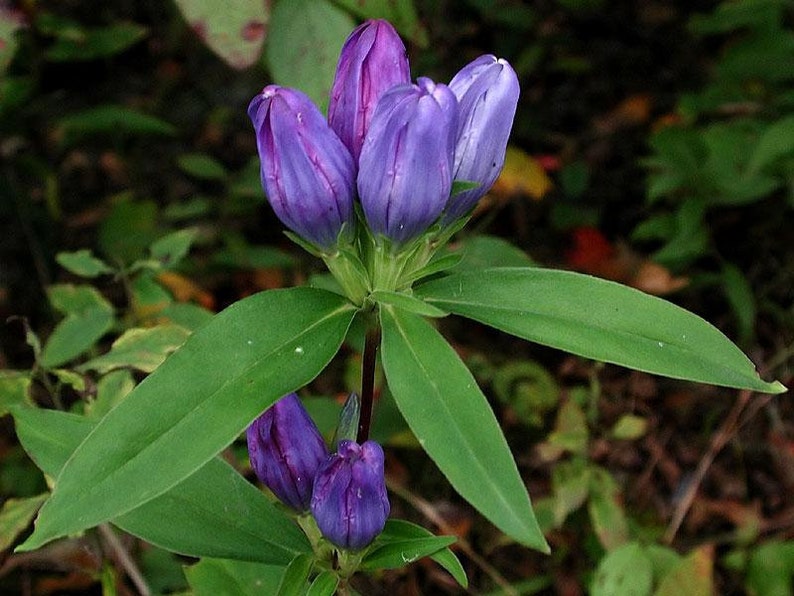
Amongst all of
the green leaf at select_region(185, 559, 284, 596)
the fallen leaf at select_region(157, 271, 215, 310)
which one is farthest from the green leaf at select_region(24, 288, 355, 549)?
the fallen leaf at select_region(157, 271, 215, 310)

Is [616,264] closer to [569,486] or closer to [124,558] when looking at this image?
[569,486]

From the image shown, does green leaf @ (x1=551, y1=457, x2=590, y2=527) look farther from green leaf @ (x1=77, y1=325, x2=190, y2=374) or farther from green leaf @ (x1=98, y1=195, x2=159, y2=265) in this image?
green leaf @ (x1=98, y1=195, x2=159, y2=265)

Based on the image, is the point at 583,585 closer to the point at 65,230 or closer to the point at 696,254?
the point at 696,254

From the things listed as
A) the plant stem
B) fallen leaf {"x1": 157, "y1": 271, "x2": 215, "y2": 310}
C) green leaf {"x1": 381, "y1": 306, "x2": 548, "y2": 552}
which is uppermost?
green leaf {"x1": 381, "y1": 306, "x2": 548, "y2": 552}

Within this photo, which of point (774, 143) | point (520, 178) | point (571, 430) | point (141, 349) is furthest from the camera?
point (520, 178)

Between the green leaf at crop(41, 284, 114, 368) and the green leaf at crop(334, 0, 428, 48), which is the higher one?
the green leaf at crop(334, 0, 428, 48)

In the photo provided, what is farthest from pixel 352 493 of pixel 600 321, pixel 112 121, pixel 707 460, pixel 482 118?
pixel 112 121

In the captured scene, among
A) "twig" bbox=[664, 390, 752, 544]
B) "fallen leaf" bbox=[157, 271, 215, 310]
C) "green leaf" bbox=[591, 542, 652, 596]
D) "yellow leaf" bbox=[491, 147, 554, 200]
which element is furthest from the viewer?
"yellow leaf" bbox=[491, 147, 554, 200]
